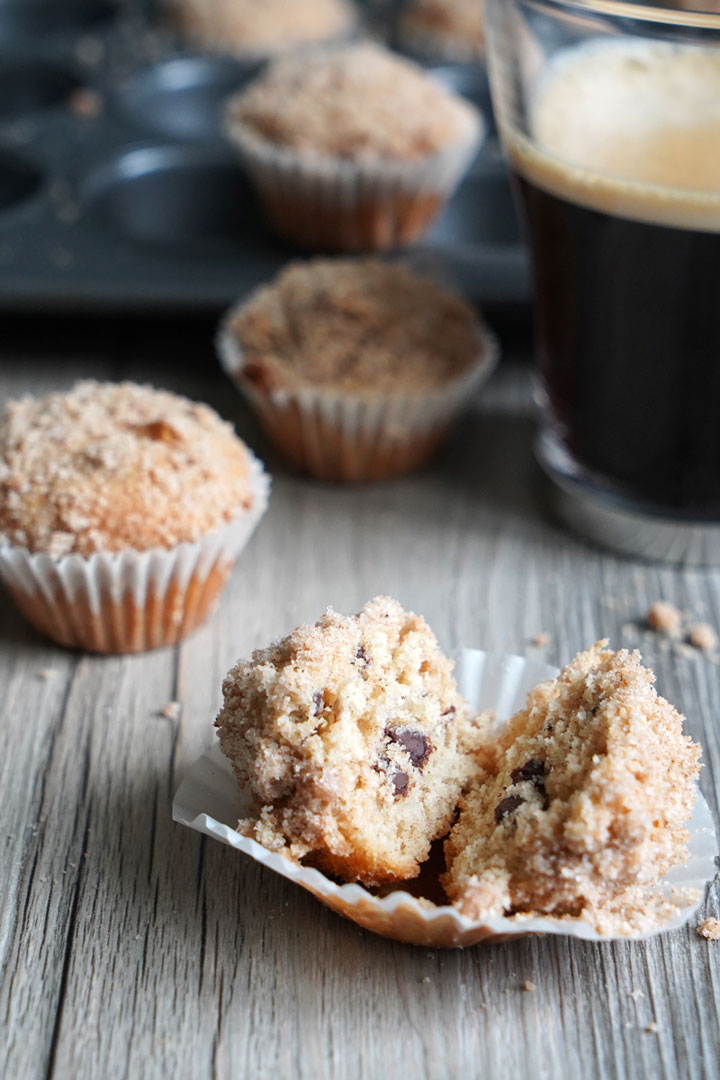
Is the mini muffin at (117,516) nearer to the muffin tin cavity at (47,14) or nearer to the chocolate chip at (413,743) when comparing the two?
the chocolate chip at (413,743)

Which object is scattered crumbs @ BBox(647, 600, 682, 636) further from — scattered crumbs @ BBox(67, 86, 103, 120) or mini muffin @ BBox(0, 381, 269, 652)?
scattered crumbs @ BBox(67, 86, 103, 120)

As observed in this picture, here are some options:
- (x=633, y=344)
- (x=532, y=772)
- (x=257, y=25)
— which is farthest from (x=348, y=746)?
(x=257, y=25)

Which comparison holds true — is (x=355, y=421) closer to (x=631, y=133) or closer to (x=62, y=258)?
(x=631, y=133)

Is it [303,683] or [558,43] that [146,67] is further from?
[303,683]

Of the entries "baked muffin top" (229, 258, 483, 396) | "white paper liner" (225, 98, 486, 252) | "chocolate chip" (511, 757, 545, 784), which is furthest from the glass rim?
"chocolate chip" (511, 757, 545, 784)

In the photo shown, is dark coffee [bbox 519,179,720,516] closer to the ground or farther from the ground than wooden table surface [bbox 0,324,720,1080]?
farther from the ground

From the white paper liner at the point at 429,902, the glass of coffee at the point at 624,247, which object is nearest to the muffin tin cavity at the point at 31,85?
the glass of coffee at the point at 624,247

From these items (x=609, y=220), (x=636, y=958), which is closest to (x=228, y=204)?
(x=609, y=220)
